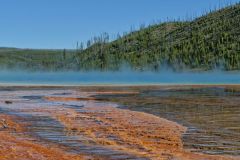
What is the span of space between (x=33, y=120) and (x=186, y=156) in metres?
11.0

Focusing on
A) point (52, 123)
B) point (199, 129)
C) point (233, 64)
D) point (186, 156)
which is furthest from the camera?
point (233, 64)

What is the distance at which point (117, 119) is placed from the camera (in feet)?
78.1

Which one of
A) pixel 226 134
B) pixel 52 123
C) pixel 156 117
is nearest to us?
pixel 226 134

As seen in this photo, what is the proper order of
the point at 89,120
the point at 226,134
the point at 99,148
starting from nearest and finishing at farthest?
the point at 99,148 < the point at 226,134 < the point at 89,120

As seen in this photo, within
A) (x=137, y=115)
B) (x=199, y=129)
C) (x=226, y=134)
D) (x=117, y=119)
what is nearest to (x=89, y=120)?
(x=117, y=119)

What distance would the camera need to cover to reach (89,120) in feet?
76.7

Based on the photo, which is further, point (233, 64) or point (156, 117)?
point (233, 64)

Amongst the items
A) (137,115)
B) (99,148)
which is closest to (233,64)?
(137,115)

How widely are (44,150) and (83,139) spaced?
255 centimetres

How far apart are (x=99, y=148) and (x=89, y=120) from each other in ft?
28.2

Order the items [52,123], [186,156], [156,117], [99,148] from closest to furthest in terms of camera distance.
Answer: [186,156], [99,148], [52,123], [156,117]

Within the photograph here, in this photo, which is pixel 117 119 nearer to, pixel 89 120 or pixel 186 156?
pixel 89 120

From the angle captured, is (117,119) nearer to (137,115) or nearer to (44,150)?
(137,115)

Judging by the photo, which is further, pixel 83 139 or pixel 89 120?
pixel 89 120
